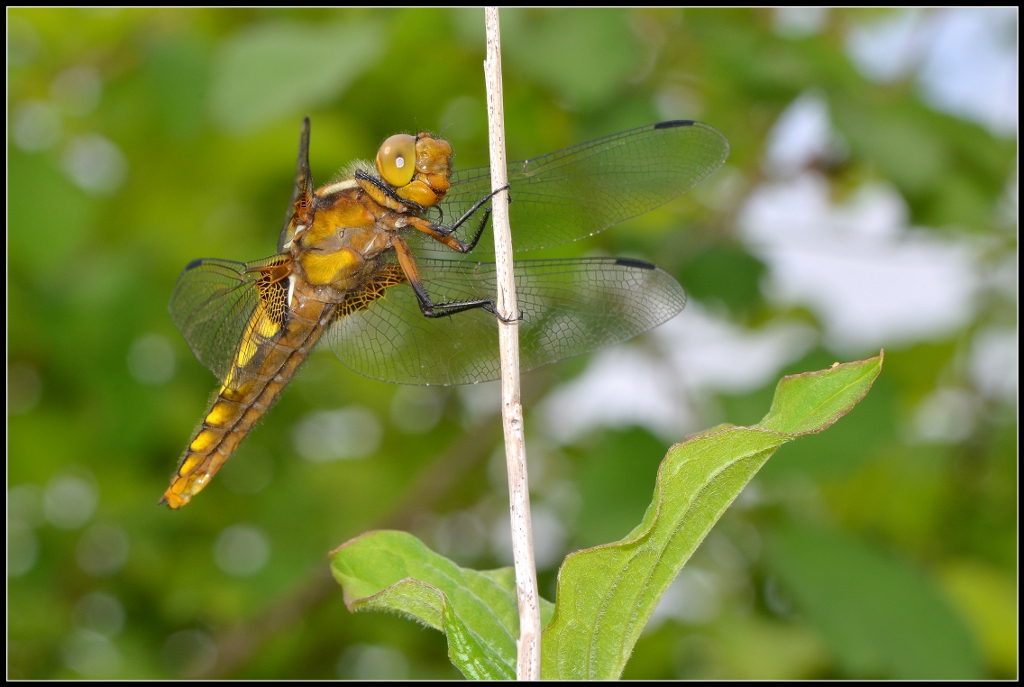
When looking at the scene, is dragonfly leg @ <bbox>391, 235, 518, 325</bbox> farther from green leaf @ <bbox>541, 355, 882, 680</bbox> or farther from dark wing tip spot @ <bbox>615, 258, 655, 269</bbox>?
green leaf @ <bbox>541, 355, 882, 680</bbox>

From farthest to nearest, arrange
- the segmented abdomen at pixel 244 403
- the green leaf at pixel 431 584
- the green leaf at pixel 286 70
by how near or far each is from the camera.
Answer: the green leaf at pixel 286 70 < the segmented abdomen at pixel 244 403 < the green leaf at pixel 431 584

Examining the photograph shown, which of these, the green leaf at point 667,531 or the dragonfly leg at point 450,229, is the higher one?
the dragonfly leg at point 450,229

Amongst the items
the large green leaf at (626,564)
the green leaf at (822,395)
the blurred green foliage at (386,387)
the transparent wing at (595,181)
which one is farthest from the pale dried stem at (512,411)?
the blurred green foliage at (386,387)

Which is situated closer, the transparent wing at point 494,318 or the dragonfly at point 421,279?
the dragonfly at point 421,279

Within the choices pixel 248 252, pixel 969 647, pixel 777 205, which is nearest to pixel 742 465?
pixel 969 647

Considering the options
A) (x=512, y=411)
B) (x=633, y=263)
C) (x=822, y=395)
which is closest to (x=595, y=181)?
(x=633, y=263)

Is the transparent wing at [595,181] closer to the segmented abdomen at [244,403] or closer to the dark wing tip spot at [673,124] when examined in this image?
the dark wing tip spot at [673,124]
